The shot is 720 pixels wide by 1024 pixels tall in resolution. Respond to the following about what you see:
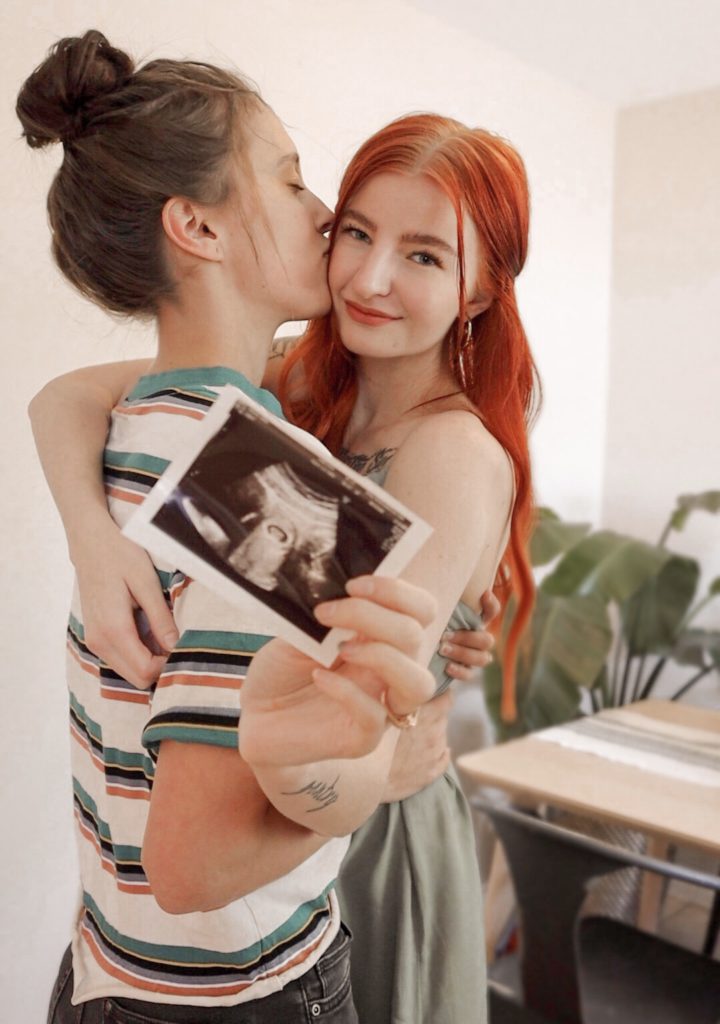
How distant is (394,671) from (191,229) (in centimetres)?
48

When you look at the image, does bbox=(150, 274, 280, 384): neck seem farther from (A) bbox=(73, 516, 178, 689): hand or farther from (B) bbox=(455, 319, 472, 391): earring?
(B) bbox=(455, 319, 472, 391): earring

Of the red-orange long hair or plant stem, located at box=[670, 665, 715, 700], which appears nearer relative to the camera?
the red-orange long hair

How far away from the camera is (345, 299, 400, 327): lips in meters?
1.02

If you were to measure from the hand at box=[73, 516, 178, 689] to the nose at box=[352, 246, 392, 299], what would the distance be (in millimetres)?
363

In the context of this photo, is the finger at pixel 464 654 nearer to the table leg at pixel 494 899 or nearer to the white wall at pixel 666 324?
the table leg at pixel 494 899

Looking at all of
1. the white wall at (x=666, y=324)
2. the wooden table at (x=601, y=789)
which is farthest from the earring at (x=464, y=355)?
the white wall at (x=666, y=324)

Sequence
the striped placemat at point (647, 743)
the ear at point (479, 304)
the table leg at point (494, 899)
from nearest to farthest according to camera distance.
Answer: the ear at point (479, 304) → the striped placemat at point (647, 743) → the table leg at point (494, 899)

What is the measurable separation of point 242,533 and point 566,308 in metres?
2.70

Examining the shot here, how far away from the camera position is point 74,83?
0.84 m

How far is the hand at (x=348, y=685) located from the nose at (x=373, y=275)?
1.63ft

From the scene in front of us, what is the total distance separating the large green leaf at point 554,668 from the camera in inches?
104

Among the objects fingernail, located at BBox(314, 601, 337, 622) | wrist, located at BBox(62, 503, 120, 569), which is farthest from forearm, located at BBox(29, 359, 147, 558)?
fingernail, located at BBox(314, 601, 337, 622)

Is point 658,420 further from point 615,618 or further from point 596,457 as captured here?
point 615,618

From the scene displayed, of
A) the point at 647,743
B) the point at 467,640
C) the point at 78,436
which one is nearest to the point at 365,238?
the point at 78,436
